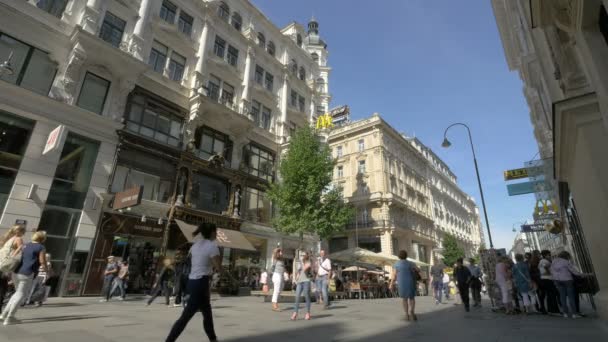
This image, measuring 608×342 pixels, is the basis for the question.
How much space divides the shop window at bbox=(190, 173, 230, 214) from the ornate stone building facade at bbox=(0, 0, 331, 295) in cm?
7

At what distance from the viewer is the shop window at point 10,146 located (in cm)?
1168

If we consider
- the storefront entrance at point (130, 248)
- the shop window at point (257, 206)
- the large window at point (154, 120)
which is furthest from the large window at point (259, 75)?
the storefront entrance at point (130, 248)

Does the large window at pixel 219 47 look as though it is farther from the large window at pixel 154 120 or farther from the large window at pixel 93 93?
the large window at pixel 93 93

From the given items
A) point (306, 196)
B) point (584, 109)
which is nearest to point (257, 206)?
point (306, 196)

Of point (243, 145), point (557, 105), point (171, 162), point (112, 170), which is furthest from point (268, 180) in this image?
point (557, 105)

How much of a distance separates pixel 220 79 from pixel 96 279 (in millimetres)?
14095

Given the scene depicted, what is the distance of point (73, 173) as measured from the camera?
44.5ft

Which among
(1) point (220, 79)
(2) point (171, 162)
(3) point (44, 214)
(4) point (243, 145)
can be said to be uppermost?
(1) point (220, 79)

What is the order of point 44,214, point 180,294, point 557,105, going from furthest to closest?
point 44,214
point 180,294
point 557,105

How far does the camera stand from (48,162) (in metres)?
12.7

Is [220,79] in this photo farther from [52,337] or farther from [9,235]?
[52,337]

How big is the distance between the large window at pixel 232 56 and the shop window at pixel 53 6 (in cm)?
986

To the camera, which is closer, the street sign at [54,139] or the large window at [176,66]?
the street sign at [54,139]

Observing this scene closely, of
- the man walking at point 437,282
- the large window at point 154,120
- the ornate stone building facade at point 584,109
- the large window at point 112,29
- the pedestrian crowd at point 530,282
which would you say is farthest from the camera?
the large window at point 154,120
